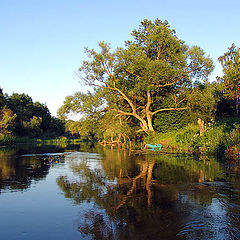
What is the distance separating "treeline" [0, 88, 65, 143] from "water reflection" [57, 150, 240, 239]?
149 feet

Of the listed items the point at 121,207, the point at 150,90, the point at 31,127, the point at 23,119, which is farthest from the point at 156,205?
the point at 23,119

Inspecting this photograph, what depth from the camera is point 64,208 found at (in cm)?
775

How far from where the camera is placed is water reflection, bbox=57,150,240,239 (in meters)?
5.84

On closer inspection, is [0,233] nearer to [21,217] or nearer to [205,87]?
[21,217]

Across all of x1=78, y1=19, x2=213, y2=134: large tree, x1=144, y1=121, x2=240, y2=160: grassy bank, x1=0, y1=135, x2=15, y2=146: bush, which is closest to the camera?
x1=144, y1=121, x2=240, y2=160: grassy bank

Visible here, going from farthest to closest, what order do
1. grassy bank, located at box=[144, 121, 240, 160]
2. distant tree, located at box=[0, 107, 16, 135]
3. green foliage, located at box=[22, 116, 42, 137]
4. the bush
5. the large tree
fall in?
green foliage, located at box=[22, 116, 42, 137]
distant tree, located at box=[0, 107, 16, 135]
the bush
the large tree
grassy bank, located at box=[144, 121, 240, 160]

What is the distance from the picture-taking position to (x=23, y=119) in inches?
3214

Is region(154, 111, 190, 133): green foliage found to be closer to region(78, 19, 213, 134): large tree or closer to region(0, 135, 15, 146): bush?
region(78, 19, 213, 134): large tree

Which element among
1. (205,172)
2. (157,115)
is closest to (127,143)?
(157,115)

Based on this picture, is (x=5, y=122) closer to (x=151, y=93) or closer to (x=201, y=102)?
(x=151, y=93)

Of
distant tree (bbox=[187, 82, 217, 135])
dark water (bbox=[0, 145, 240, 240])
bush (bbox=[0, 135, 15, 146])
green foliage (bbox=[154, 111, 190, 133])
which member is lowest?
dark water (bbox=[0, 145, 240, 240])

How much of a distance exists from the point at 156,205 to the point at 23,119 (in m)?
80.1

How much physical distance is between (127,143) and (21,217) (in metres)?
35.8

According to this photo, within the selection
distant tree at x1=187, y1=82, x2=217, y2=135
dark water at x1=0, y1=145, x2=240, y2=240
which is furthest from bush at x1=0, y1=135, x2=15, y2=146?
dark water at x1=0, y1=145, x2=240, y2=240
